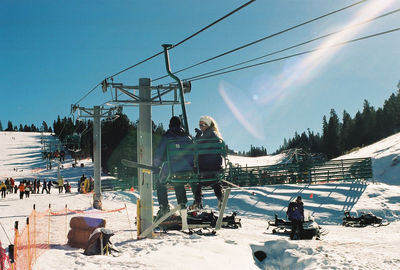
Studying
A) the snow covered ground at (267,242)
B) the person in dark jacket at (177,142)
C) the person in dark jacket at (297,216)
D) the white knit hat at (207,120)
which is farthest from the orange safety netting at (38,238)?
the person in dark jacket at (297,216)

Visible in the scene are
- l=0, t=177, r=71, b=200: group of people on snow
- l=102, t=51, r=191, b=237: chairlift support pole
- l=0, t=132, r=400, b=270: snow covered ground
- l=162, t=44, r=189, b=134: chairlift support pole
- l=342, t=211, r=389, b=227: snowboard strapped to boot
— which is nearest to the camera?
l=162, t=44, r=189, b=134: chairlift support pole

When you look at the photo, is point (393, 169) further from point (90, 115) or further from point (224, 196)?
point (224, 196)

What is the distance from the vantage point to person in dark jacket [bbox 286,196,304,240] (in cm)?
1320

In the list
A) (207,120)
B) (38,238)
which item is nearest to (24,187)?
(38,238)

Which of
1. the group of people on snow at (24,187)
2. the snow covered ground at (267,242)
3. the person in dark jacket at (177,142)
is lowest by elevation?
the snow covered ground at (267,242)

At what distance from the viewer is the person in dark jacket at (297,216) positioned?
13195 mm

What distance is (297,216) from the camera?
1319 cm

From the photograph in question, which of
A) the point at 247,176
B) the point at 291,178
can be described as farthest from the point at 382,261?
the point at 247,176

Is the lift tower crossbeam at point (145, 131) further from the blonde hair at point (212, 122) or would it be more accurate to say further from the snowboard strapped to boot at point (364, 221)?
the snowboard strapped to boot at point (364, 221)

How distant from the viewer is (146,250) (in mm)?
8883

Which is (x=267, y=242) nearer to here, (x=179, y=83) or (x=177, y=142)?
(x=177, y=142)

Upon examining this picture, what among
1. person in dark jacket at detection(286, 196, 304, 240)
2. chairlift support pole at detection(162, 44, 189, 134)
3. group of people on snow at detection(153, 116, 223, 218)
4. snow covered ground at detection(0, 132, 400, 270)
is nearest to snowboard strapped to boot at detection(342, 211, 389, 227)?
snow covered ground at detection(0, 132, 400, 270)

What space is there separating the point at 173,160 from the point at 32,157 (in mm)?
124081

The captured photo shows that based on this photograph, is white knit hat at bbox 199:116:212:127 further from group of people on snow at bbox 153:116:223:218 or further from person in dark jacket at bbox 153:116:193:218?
person in dark jacket at bbox 153:116:193:218
